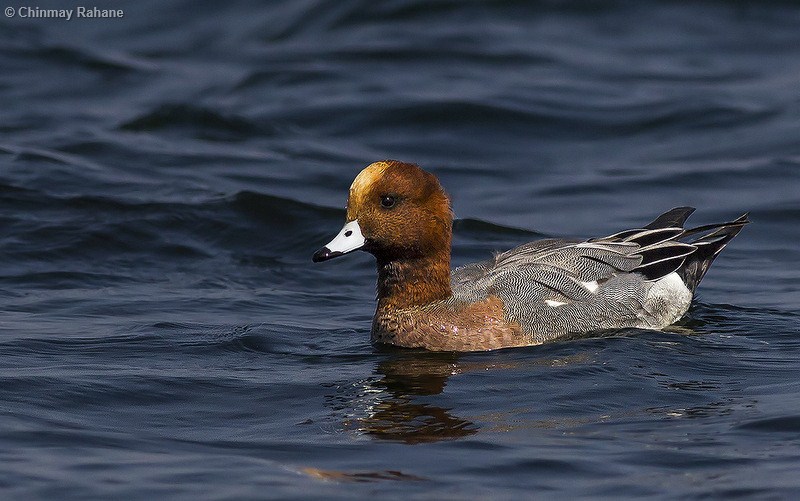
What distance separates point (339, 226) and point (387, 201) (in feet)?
12.7

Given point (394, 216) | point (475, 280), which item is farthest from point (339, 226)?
point (394, 216)

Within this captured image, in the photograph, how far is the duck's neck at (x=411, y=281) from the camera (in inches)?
310

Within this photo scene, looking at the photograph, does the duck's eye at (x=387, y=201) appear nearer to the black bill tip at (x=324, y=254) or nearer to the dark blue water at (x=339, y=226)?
the black bill tip at (x=324, y=254)

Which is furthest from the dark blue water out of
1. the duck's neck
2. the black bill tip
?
the black bill tip

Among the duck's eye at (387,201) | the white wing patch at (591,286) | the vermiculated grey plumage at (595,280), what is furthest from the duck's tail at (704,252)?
the duck's eye at (387,201)

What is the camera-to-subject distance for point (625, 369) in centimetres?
725

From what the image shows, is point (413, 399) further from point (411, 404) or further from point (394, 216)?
point (394, 216)

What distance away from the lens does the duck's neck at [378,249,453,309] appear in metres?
7.88

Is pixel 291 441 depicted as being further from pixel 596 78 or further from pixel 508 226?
pixel 596 78

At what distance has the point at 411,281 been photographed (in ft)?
25.9

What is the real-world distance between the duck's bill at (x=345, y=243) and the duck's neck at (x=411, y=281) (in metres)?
0.44

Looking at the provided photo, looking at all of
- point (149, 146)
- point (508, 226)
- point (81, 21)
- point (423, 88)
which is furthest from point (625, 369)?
point (81, 21)

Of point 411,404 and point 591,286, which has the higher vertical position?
point 591,286

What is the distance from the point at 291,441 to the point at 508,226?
17.9 feet
